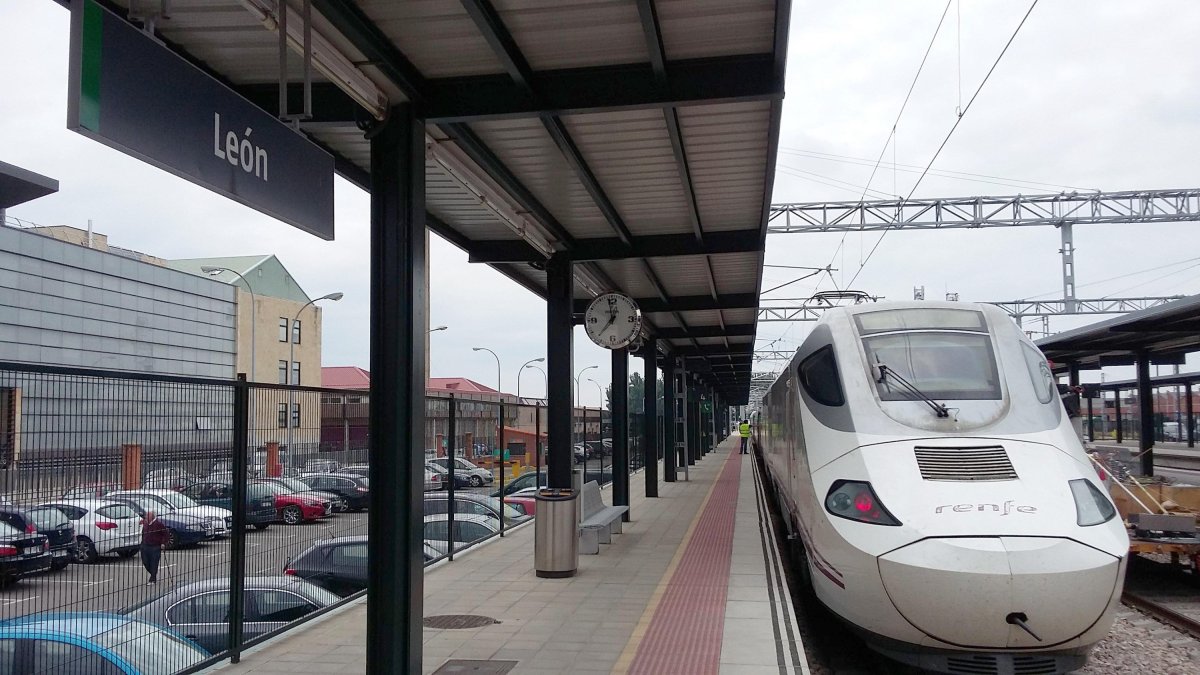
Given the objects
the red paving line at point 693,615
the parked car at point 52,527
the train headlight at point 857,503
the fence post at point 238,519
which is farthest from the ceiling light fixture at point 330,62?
the red paving line at point 693,615

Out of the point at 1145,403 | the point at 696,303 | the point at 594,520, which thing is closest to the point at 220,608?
the point at 594,520

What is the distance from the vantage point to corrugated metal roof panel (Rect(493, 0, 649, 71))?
5.57 metres

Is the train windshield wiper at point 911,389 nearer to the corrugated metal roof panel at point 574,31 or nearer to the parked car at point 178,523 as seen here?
the corrugated metal roof panel at point 574,31

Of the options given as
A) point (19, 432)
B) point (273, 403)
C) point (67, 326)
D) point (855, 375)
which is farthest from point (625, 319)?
point (67, 326)

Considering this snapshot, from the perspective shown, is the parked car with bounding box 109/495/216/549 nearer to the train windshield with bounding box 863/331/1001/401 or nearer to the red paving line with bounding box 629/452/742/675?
the red paving line with bounding box 629/452/742/675

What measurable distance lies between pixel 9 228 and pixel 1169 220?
29.1 metres

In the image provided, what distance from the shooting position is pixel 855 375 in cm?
790

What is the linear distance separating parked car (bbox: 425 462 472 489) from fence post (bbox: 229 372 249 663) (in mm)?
4246

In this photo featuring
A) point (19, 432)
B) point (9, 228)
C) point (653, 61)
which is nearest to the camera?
point (19, 432)

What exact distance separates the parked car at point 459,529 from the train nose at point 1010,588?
→ 6.83 m

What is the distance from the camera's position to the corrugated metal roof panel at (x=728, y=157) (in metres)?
7.63

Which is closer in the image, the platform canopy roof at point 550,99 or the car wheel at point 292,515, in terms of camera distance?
the platform canopy roof at point 550,99


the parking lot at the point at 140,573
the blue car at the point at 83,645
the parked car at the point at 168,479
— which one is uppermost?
the parked car at the point at 168,479

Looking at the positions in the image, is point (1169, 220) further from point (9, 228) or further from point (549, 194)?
point (9, 228)
